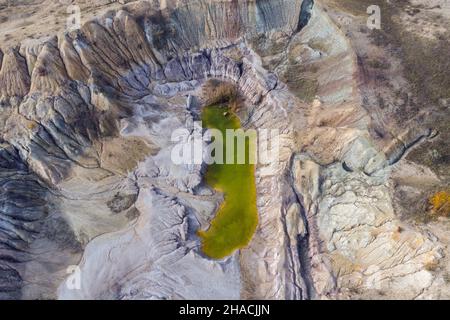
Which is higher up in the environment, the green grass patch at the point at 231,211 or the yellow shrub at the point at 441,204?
the yellow shrub at the point at 441,204

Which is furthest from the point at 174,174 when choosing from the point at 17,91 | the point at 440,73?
the point at 440,73

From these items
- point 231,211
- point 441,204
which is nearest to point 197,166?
point 231,211

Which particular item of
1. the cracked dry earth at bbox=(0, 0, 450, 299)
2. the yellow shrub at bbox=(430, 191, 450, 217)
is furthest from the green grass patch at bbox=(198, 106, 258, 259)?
the yellow shrub at bbox=(430, 191, 450, 217)

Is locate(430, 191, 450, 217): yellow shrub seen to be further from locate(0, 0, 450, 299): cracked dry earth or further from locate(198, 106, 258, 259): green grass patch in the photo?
locate(198, 106, 258, 259): green grass patch

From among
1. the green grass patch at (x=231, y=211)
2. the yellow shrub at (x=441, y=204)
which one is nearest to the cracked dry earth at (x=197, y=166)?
the yellow shrub at (x=441, y=204)

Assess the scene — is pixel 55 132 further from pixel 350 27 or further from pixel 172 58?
pixel 350 27

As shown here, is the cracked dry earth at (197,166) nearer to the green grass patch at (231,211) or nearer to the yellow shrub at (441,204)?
the yellow shrub at (441,204)
